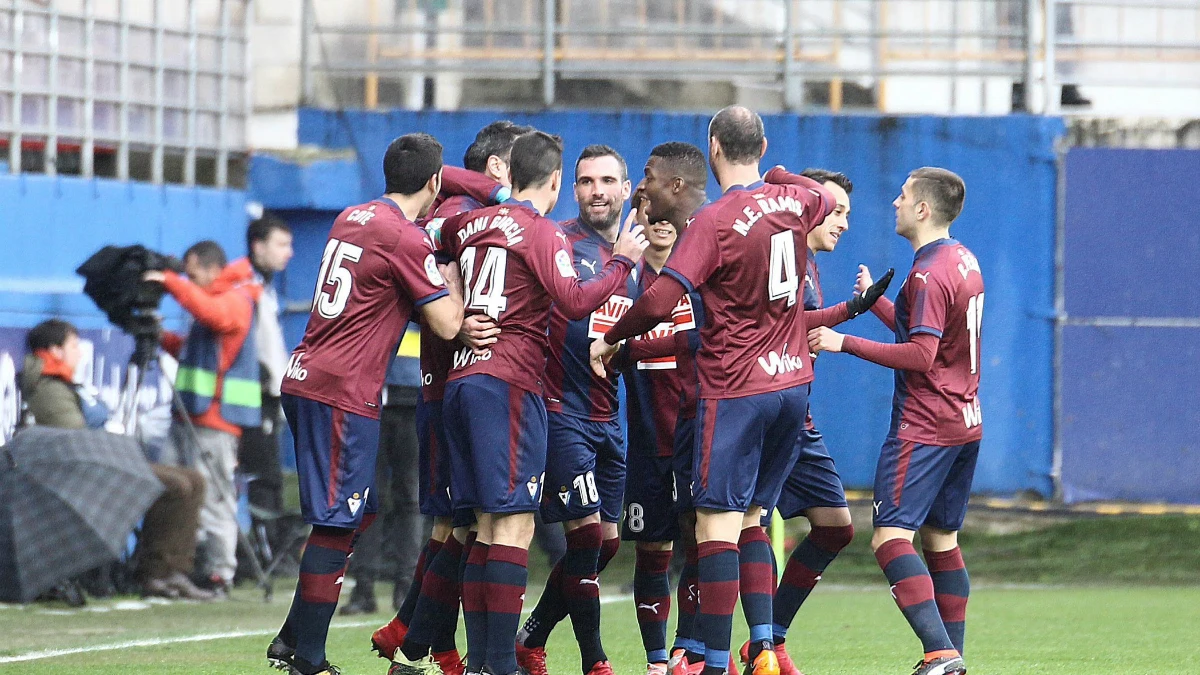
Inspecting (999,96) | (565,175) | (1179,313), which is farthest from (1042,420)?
(565,175)

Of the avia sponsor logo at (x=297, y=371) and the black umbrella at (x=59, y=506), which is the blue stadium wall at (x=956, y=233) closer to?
the black umbrella at (x=59, y=506)

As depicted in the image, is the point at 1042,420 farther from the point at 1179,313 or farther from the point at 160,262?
the point at 160,262

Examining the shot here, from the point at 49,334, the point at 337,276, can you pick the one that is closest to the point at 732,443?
the point at 337,276

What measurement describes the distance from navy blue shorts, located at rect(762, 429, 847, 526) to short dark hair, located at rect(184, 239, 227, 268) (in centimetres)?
530

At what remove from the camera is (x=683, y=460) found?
7.14 meters

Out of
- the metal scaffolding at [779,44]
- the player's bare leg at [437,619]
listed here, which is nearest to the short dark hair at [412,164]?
the player's bare leg at [437,619]

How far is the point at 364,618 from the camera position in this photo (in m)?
10.1

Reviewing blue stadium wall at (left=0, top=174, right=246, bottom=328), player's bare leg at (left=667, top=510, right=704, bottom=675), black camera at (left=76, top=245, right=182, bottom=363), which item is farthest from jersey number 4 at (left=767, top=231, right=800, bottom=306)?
blue stadium wall at (left=0, top=174, right=246, bottom=328)

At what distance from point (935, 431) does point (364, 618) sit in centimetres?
437

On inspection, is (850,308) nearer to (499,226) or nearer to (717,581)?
(717,581)

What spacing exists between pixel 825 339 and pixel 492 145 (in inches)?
70.3

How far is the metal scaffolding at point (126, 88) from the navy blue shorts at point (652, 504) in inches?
233

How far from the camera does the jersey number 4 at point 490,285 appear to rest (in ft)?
22.2

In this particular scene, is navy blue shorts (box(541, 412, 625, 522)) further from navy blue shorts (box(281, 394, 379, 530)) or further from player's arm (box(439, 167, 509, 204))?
player's arm (box(439, 167, 509, 204))
